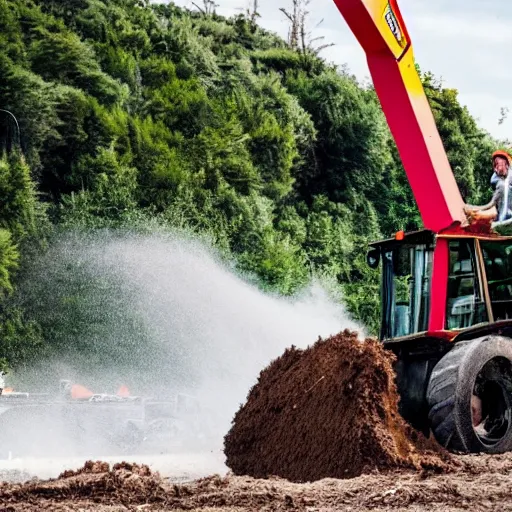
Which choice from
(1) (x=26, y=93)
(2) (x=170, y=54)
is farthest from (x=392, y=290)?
(2) (x=170, y=54)

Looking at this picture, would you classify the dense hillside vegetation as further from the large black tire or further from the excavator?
the large black tire

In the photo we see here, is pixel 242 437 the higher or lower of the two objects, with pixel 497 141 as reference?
lower

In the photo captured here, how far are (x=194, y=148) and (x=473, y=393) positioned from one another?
21.7 m

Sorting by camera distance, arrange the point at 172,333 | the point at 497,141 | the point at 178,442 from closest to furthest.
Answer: the point at 178,442
the point at 172,333
the point at 497,141

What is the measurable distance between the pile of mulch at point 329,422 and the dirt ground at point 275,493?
368 millimetres

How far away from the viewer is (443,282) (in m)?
11.1

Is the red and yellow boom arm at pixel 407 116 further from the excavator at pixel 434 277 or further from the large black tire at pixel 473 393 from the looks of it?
the large black tire at pixel 473 393

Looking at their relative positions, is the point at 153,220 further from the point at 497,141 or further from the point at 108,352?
the point at 497,141

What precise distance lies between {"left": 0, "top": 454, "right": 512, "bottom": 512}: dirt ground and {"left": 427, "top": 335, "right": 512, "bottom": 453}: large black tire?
61 cm

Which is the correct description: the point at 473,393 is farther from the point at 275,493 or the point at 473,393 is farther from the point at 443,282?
the point at 275,493

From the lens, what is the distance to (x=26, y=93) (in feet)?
94.5

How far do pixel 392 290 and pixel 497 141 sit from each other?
30397mm

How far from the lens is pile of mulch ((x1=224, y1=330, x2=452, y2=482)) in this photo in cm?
1000

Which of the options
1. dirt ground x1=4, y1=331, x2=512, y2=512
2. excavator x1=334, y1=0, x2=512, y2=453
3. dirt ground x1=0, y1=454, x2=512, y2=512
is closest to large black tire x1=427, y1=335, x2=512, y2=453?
excavator x1=334, y1=0, x2=512, y2=453
